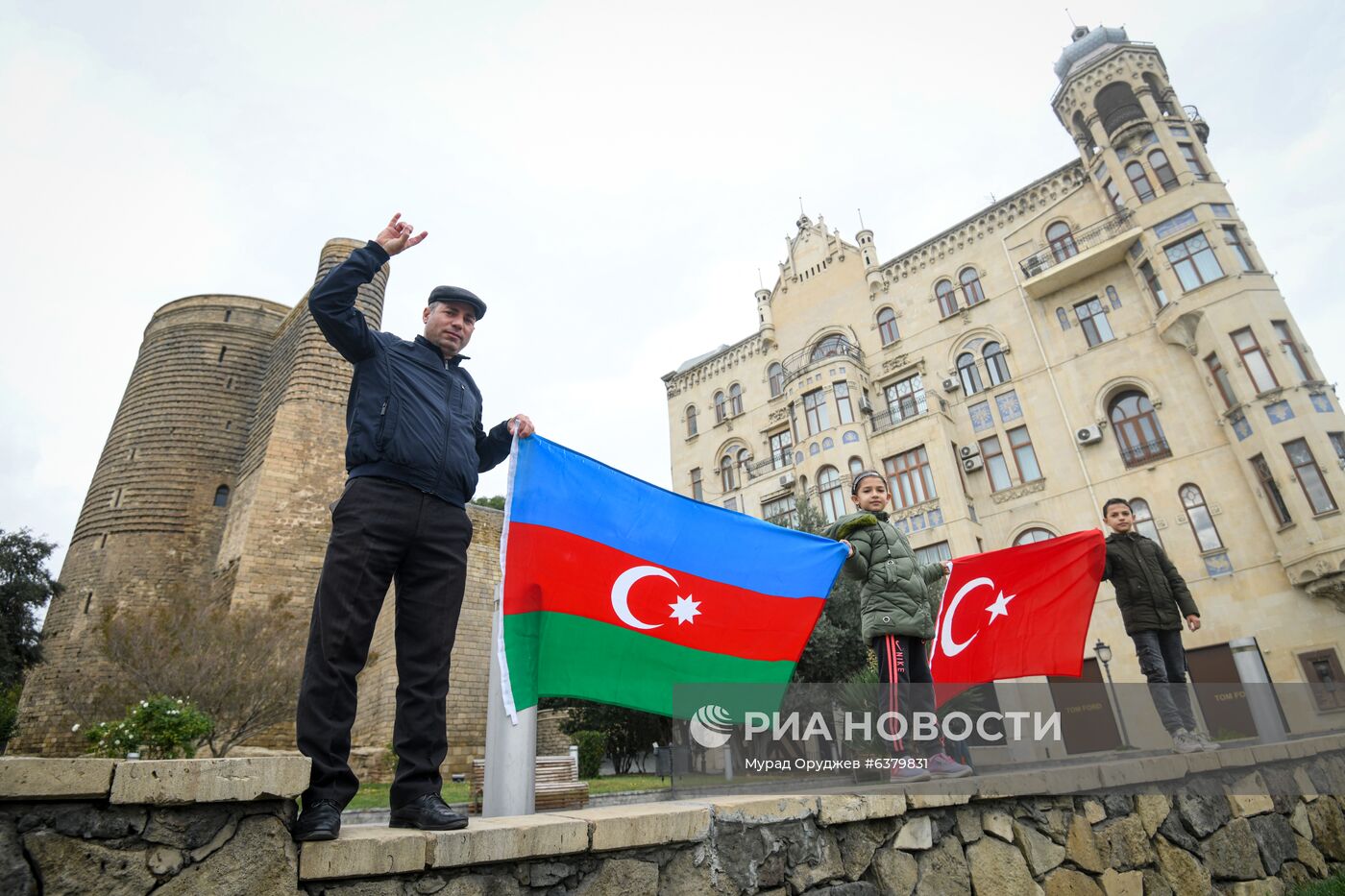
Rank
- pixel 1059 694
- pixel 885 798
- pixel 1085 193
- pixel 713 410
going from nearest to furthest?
pixel 885 798
pixel 1059 694
pixel 1085 193
pixel 713 410

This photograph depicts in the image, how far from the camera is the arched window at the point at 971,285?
25.7m

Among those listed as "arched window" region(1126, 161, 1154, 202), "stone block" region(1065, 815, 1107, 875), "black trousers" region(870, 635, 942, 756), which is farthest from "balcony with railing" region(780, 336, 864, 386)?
"stone block" region(1065, 815, 1107, 875)

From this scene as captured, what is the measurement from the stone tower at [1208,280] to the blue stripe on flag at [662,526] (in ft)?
62.1

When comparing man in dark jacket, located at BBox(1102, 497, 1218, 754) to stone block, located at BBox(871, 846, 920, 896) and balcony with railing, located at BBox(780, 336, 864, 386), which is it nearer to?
stone block, located at BBox(871, 846, 920, 896)

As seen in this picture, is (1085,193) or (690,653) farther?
(1085,193)

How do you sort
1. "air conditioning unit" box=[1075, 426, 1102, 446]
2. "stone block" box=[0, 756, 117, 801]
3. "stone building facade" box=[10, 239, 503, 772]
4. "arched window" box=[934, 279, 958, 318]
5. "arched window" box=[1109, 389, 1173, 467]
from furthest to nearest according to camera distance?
"arched window" box=[934, 279, 958, 318] → "air conditioning unit" box=[1075, 426, 1102, 446] → "stone building facade" box=[10, 239, 503, 772] → "arched window" box=[1109, 389, 1173, 467] → "stone block" box=[0, 756, 117, 801]

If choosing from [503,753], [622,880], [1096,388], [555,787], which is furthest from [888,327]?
[622,880]

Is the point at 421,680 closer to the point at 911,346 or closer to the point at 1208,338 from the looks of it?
the point at 1208,338

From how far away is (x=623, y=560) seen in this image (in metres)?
3.86

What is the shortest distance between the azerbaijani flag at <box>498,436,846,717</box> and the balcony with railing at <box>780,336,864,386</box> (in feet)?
76.1

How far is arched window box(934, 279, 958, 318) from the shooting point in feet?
86.1

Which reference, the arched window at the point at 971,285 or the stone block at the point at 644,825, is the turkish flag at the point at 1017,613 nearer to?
the stone block at the point at 644,825

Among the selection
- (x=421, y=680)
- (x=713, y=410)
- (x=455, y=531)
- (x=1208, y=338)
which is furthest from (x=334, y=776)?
(x=713, y=410)

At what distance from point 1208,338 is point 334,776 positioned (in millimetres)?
23852
